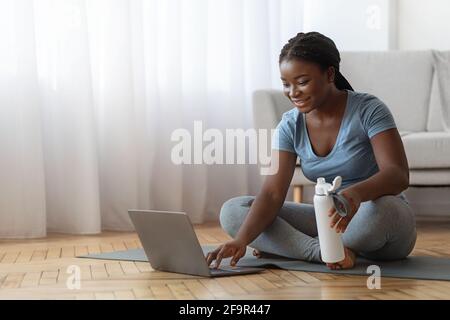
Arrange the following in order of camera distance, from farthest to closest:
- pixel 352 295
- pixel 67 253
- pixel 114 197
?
pixel 114 197
pixel 67 253
pixel 352 295

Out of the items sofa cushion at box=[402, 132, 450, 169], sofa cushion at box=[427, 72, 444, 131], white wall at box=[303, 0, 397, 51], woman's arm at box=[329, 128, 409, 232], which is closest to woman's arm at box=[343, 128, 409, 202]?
woman's arm at box=[329, 128, 409, 232]

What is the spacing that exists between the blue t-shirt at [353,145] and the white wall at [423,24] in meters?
1.81

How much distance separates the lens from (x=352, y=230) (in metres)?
2.16

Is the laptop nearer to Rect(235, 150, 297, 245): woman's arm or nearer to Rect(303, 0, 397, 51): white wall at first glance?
Rect(235, 150, 297, 245): woman's arm

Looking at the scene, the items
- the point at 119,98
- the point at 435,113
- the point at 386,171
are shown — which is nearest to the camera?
the point at 386,171

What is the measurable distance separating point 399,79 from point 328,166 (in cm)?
161

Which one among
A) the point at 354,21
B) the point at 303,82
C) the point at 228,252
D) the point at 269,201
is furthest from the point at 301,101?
the point at 354,21

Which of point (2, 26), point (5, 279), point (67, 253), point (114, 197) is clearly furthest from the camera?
point (114, 197)

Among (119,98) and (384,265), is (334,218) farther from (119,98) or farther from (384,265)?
(119,98)
